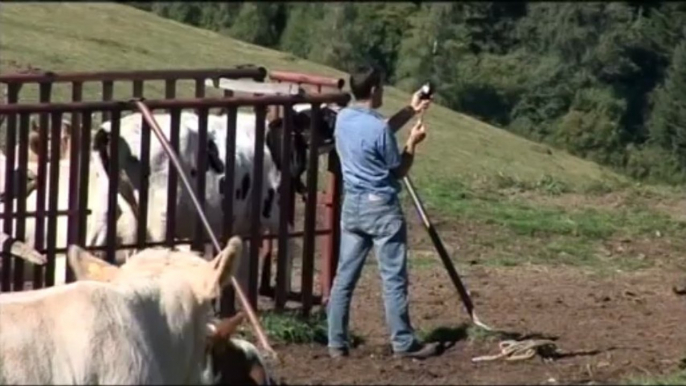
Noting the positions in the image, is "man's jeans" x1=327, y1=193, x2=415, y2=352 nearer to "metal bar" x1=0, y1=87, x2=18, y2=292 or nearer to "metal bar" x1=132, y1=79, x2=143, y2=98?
"metal bar" x1=0, y1=87, x2=18, y2=292

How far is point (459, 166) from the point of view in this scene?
887 inches

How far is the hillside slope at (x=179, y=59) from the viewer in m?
A: 23.1

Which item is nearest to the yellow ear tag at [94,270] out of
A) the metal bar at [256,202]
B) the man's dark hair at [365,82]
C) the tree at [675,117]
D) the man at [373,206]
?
the man at [373,206]

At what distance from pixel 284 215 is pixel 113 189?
1179 mm

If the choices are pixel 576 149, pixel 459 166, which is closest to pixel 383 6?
pixel 576 149

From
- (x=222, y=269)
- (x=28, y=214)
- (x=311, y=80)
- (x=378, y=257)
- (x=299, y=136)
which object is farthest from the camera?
(x=311, y=80)

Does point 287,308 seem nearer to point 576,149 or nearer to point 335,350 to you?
point 335,350

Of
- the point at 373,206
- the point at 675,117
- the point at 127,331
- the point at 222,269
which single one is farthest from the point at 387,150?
the point at 675,117

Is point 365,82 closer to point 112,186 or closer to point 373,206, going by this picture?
point 373,206

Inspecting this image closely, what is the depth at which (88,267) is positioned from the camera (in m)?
7.34

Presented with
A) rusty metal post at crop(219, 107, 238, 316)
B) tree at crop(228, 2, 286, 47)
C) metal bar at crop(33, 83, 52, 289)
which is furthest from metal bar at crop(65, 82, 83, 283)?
tree at crop(228, 2, 286, 47)

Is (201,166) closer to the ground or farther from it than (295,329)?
farther from it

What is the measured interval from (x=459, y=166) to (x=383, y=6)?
38.1 meters

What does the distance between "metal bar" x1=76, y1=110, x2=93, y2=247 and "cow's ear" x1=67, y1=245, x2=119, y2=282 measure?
3.01 metres
